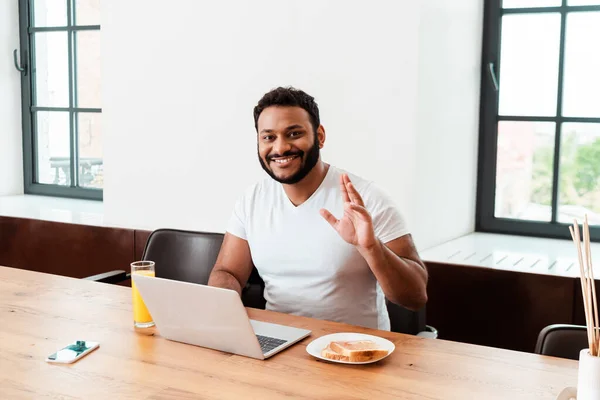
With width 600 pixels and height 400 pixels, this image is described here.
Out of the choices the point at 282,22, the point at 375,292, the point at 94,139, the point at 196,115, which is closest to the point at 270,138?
the point at 375,292

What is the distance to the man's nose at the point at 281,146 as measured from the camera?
2.19 meters

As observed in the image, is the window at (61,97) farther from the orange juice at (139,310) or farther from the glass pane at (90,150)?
the orange juice at (139,310)

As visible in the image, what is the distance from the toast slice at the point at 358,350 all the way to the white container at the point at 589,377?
450 mm

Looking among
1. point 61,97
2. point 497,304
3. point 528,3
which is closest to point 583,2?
point 528,3

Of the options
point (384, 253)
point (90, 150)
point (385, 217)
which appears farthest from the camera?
point (90, 150)

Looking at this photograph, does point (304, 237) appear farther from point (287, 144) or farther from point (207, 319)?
point (207, 319)

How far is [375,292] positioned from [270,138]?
57 cm

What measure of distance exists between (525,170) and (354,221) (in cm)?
146

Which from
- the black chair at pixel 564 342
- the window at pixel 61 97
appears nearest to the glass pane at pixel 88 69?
the window at pixel 61 97

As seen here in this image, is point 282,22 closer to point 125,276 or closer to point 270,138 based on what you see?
point 270,138

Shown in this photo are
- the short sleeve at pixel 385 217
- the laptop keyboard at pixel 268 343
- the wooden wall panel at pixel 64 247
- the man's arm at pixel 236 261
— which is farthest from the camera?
the wooden wall panel at pixel 64 247

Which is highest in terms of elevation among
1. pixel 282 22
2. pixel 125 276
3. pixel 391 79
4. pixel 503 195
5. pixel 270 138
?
pixel 282 22

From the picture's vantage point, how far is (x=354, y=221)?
1.79 m

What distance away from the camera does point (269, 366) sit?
4.89 ft
